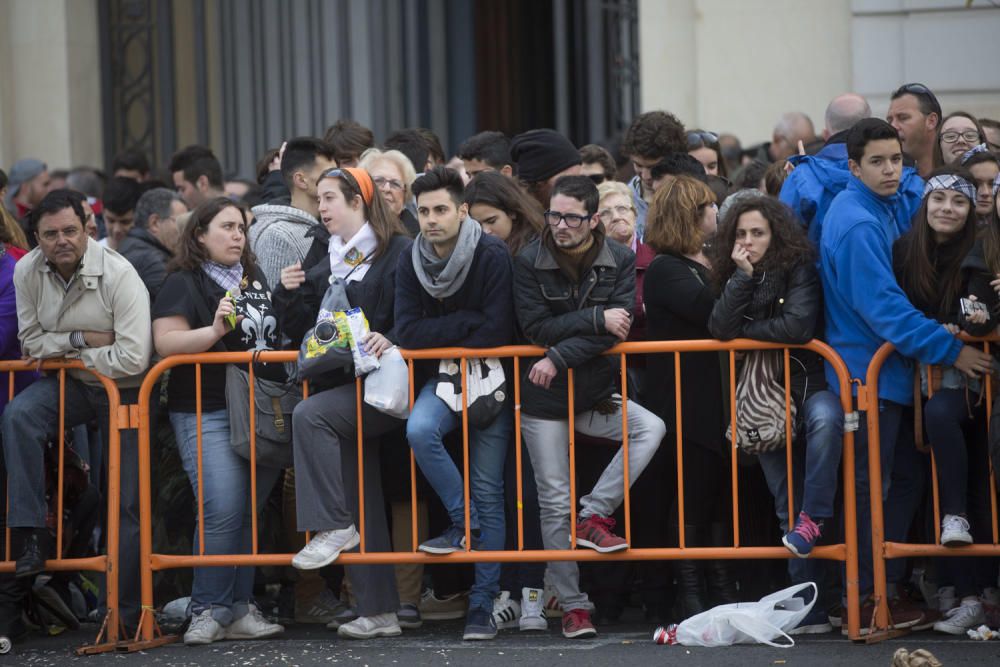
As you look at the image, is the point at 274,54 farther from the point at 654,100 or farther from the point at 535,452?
the point at 535,452

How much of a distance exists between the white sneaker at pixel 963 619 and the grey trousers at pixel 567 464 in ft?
4.99

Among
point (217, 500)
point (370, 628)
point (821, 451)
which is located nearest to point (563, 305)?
point (821, 451)

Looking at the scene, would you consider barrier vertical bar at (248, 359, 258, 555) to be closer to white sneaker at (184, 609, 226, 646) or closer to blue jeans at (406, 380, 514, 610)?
white sneaker at (184, 609, 226, 646)

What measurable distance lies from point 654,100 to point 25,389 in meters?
6.11

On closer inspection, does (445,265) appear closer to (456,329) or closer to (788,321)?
(456,329)

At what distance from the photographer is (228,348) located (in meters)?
8.12

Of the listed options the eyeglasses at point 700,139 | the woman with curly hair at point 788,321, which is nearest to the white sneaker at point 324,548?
the woman with curly hair at point 788,321

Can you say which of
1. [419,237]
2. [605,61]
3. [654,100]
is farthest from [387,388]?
[605,61]

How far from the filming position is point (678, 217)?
792cm

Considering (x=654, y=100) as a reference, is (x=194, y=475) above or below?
below

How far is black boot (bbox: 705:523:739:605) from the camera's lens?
7.98m

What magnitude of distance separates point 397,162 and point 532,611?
2.55 meters

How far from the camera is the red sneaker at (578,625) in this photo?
7699mm

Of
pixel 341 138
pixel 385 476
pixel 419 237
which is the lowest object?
pixel 385 476
